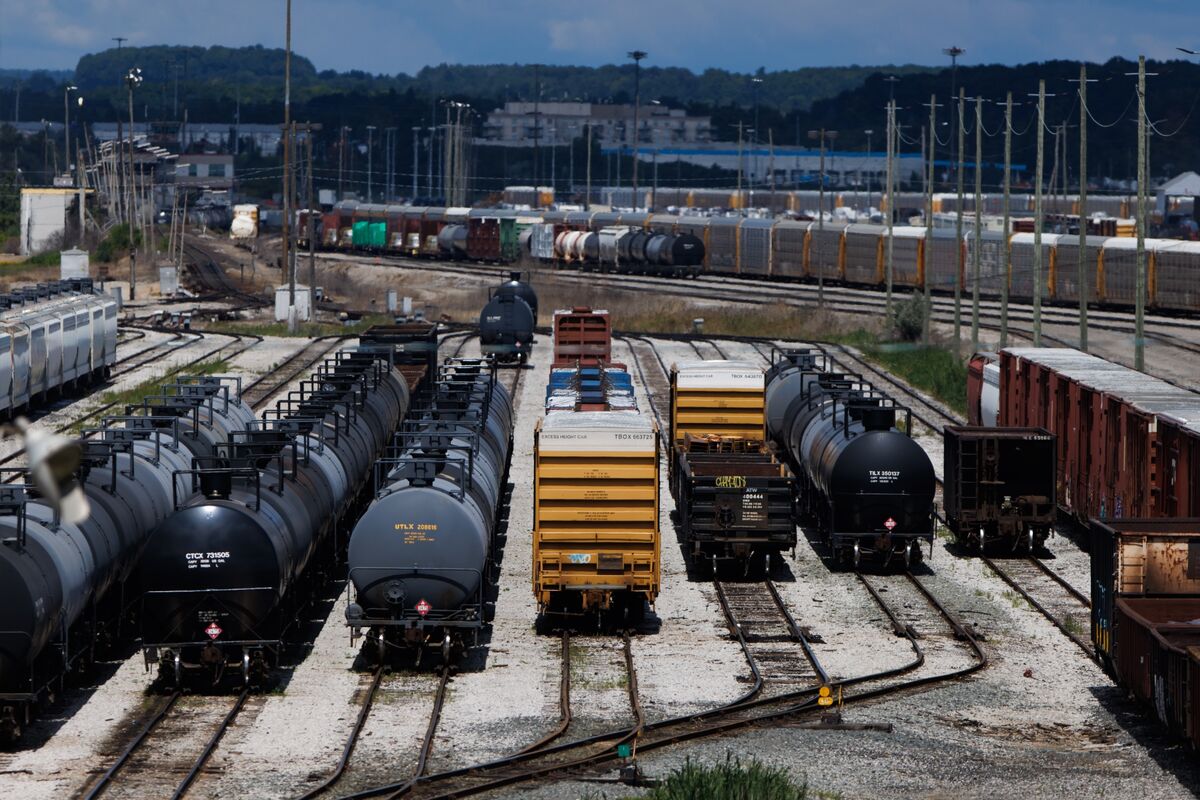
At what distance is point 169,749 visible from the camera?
20.6m

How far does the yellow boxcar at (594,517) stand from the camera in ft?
86.8

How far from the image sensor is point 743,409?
3678 cm

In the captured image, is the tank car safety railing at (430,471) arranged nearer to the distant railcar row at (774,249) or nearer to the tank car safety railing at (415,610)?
the tank car safety railing at (415,610)

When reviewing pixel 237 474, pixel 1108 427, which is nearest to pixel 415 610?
pixel 237 474

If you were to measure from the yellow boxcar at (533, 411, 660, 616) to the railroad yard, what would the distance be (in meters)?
0.95

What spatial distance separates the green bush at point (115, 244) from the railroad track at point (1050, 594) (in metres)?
95.0

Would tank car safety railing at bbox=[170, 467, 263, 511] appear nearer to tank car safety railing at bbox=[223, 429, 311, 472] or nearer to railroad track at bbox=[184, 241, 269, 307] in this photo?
tank car safety railing at bbox=[223, 429, 311, 472]

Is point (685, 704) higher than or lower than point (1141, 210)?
lower

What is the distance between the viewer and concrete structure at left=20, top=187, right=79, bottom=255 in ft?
436

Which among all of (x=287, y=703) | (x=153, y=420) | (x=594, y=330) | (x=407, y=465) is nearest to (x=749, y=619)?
(x=407, y=465)

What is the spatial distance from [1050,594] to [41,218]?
11639cm

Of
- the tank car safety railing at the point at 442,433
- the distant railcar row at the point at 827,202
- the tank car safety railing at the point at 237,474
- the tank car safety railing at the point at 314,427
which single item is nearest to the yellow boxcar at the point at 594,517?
the tank car safety railing at the point at 442,433

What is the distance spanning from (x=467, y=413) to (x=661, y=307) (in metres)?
55.9

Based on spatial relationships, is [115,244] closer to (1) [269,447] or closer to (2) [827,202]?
(2) [827,202]
